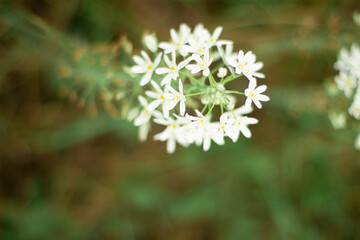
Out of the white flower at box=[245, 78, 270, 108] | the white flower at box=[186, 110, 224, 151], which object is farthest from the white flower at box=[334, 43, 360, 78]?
the white flower at box=[186, 110, 224, 151]

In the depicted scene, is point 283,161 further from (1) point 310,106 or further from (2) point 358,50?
(2) point 358,50

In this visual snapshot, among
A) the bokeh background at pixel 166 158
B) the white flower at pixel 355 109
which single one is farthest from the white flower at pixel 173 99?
the bokeh background at pixel 166 158

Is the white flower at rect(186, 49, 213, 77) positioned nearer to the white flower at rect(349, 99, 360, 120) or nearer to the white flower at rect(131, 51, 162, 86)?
the white flower at rect(131, 51, 162, 86)

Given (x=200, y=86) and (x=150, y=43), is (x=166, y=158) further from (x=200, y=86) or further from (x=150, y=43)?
(x=200, y=86)

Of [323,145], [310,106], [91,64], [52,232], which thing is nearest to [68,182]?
[52,232]

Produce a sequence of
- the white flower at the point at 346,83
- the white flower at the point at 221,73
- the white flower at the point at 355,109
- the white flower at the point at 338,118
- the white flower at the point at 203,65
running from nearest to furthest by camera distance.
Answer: the white flower at the point at 203,65, the white flower at the point at 221,73, the white flower at the point at 355,109, the white flower at the point at 346,83, the white flower at the point at 338,118

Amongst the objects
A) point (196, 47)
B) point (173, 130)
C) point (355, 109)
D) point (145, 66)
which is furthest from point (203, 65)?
point (355, 109)

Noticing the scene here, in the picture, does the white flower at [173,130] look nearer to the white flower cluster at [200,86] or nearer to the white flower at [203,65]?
the white flower cluster at [200,86]
